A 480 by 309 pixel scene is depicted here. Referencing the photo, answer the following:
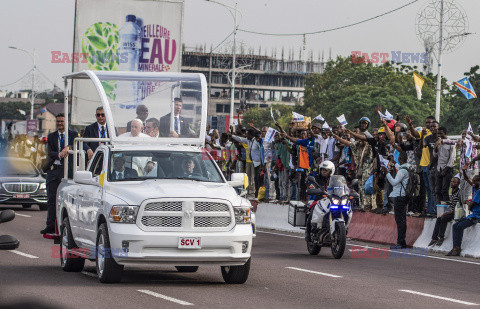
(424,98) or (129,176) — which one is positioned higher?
(424,98)

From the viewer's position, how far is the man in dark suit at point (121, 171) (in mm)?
12773

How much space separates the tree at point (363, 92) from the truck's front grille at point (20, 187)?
54.0 m

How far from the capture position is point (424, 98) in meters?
93.9

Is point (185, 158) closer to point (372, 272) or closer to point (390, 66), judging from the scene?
point (372, 272)

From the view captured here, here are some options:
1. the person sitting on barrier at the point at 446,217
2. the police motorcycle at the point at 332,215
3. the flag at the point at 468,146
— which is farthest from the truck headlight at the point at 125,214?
the flag at the point at 468,146

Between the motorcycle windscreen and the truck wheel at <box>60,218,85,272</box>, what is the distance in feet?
17.3

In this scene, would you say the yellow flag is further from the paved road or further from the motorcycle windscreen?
the motorcycle windscreen

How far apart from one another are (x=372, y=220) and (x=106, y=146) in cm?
1014

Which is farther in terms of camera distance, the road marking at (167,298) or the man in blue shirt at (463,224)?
the man in blue shirt at (463,224)

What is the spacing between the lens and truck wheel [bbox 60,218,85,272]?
1369 cm

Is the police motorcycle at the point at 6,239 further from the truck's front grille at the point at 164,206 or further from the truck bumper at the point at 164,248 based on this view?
the truck's front grille at the point at 164,206

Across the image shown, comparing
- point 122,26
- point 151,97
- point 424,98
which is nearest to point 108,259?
point 151,97

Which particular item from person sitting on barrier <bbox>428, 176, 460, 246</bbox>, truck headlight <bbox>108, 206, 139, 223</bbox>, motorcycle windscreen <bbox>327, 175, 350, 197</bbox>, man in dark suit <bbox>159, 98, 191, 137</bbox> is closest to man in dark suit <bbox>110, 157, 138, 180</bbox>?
truck headlight <bbox>108, 206, 139, 223</bbox>

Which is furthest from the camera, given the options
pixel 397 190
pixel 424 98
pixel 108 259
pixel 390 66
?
pixel 390 66
